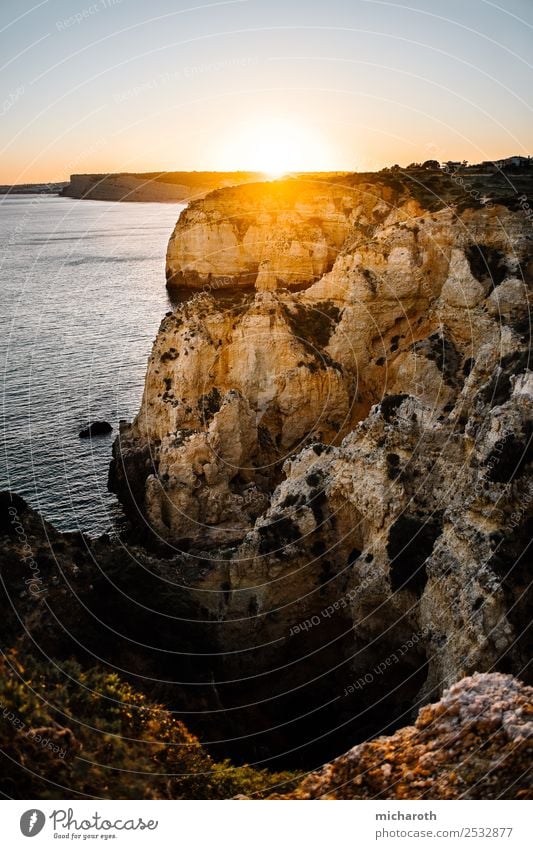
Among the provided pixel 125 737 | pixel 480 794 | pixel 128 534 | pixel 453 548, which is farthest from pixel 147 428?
pixel 480 794

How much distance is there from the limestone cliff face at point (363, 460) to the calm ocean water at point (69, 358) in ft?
13.7

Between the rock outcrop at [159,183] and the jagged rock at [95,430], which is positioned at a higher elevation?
the rock outcrop at [159,183]

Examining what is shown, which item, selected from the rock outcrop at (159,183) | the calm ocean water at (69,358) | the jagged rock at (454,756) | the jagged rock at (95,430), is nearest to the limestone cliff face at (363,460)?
the jagged rock at (454,756)

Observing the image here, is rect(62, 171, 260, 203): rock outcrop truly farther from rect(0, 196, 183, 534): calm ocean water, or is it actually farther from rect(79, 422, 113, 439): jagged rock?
rect(79, 422, 113, 439): jagged rock

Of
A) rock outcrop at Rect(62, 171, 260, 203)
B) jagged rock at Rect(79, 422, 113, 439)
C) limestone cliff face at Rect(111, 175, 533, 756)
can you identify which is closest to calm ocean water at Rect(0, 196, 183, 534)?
jagged rock at Rect(79, 422, 113, 439)

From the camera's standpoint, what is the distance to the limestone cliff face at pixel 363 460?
1845 cm

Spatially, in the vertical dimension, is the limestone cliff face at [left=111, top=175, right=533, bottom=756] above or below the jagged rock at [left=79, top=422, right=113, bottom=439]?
above

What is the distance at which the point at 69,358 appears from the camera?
217ft

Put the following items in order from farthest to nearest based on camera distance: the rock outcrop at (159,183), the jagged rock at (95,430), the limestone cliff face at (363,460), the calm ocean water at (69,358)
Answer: the rock outcrop at (159,183) → the jagged rock at (95,430) → the calm ocean water at (69,358) → the limestone cliff face at (363,460)

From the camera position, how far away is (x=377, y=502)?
22734 mm

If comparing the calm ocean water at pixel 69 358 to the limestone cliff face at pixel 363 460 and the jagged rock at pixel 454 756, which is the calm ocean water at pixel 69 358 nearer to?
the limestone cliff face at pixel 363 460

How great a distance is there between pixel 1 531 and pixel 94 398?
3597 cm

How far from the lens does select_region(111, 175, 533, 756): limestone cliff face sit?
727 inches

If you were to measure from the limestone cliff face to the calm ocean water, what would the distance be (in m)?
4.19
